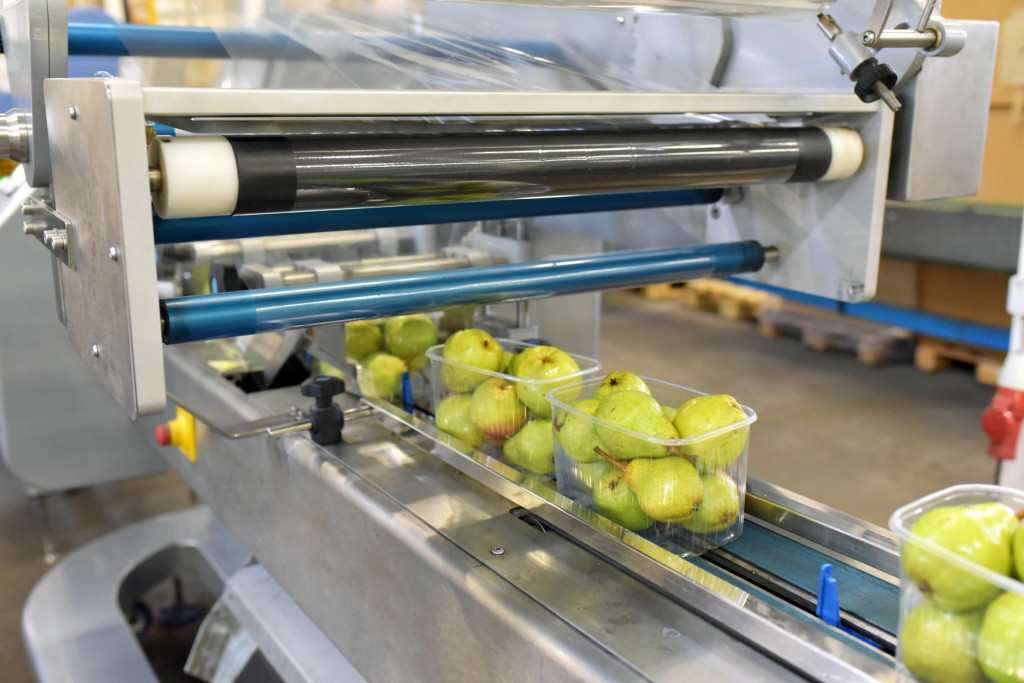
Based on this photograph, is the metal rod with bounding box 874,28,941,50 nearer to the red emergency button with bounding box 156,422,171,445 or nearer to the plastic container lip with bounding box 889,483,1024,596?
the plastic container lip with bounding box 889,483,1024,596

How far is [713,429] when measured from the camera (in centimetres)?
87

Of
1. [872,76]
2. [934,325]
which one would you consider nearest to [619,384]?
[872,76]

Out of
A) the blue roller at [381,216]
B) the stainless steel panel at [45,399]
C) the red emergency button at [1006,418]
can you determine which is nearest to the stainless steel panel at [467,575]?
the blue roller at [381,216]

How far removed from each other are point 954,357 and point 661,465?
3946 mm

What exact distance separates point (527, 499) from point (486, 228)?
767mm

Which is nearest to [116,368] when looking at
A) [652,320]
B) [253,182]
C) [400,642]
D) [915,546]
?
[253,182]

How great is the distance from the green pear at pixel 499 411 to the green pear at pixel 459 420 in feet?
0.10

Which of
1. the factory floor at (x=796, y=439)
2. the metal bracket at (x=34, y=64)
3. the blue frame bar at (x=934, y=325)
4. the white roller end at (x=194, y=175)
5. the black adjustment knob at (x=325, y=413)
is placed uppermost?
the metal bracket at (x=34, y=64)

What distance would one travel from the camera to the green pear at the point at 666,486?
85 cm

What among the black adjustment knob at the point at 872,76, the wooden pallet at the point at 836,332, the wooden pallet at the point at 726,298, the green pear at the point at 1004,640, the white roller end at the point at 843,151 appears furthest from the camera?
the wooden pallet at the point at 726,298

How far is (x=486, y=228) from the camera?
1620 mm

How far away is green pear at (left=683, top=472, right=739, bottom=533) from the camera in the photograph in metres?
0.88

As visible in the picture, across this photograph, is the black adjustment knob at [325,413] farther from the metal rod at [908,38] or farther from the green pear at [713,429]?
the metal rod at [908,38]

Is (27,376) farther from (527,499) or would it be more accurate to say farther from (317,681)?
(527,499)
